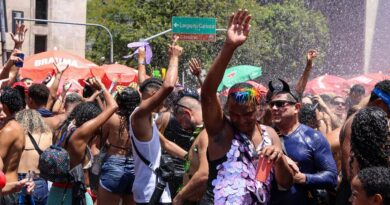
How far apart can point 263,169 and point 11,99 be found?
3231 millimetres

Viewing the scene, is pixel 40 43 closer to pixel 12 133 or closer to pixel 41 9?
A: pixel 41 9

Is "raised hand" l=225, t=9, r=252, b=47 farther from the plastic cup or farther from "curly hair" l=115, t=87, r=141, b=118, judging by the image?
"curly hair" l=115, t=87, r=141, b=118

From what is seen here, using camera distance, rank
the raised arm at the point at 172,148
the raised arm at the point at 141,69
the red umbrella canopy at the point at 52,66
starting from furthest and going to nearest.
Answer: the red umbrella canopy at the point at 52,66, the raised arm at the point at 141,69, the raised arm at the point at 172,148

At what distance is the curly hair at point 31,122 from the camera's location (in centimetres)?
865

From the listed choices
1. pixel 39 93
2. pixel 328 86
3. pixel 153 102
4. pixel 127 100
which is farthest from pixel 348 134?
pixel 328 86

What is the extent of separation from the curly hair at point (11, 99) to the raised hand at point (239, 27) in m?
3.06

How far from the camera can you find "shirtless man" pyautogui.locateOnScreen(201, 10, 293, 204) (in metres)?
5.44

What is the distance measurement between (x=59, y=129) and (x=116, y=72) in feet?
45.0

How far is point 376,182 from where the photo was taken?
442cm

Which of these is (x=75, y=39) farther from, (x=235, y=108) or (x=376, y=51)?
(x=235, y=108)

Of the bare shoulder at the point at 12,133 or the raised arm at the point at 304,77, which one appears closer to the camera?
the bare shoulder at the point at 12,133

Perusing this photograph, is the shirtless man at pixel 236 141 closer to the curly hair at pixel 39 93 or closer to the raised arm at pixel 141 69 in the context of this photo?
the raised arm at pixel 141 69

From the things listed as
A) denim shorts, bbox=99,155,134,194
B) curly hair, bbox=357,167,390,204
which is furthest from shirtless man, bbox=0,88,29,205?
curly hair, bbox=357,167,390,204

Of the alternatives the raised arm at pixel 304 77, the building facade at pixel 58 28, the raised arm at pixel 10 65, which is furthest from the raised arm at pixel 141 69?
the building facade at pixel 58 28
